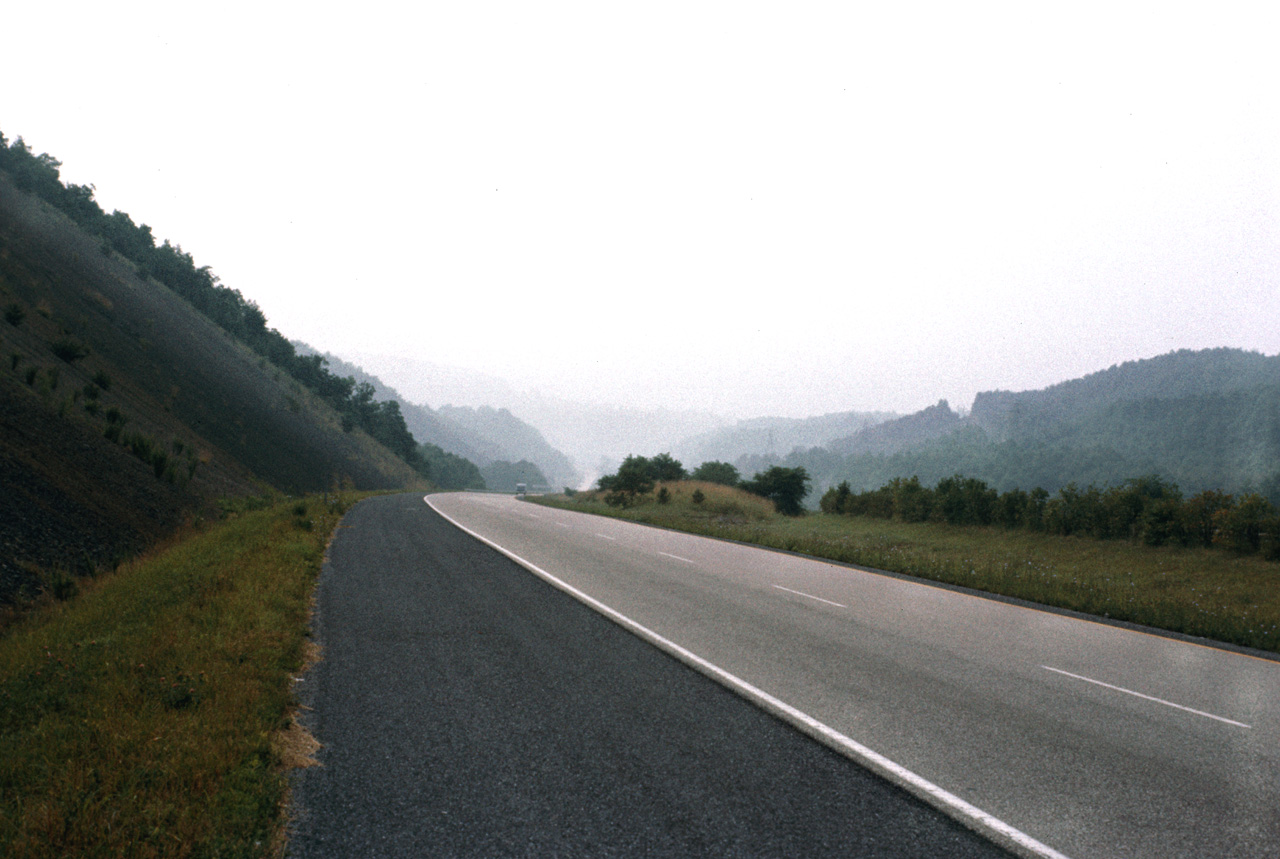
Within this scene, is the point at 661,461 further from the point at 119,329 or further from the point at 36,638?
the point at 36,638

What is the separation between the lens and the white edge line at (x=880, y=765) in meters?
3.61

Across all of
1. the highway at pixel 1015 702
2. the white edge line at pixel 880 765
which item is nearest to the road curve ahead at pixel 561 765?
the white edge line at pixel 880 765

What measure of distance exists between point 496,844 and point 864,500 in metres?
35.7

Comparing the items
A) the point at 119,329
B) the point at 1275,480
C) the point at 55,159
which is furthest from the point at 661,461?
the point at 1275,480

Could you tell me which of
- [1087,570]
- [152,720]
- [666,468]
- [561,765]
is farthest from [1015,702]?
[666,468]

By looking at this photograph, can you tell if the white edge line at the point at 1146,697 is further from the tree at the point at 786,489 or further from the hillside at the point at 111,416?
the tree at the point at 786,489

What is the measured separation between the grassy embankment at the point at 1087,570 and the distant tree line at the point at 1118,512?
1.73 feet

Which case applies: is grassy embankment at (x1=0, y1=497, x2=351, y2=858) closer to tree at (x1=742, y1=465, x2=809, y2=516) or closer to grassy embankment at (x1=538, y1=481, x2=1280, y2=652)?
grassy embankment at (x1=538, y1=481, x2=1280, y2=652)

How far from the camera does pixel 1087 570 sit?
1847cm

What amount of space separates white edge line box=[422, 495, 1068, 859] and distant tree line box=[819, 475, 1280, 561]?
719 inches

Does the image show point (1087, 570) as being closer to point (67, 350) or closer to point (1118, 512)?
point (1118, 512)

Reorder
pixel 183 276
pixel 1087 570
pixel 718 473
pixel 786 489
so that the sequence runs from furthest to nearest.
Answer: pixel 183 276
pixel 718 473
pixel 786 489
pixel 1087 570

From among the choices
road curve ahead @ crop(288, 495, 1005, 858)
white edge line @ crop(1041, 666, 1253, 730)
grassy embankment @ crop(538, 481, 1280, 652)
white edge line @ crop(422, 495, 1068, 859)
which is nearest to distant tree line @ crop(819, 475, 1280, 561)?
grassy embankment @ crop(538, 481, 1280, 652)

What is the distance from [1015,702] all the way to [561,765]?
14.3ft
